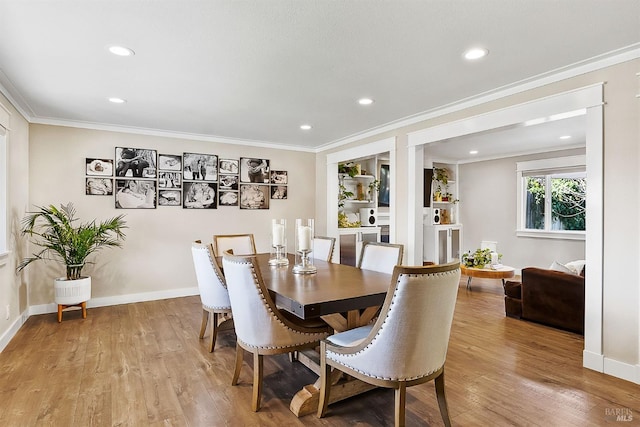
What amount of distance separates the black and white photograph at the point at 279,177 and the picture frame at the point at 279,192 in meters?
0.07

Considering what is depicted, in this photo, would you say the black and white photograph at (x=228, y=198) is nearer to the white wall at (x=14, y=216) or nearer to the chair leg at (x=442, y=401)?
the white wall at (x=14, y=216)

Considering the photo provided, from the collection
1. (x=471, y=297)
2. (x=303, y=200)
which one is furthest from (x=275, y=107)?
(x=471, y=297)

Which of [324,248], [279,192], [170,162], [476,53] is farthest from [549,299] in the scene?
[170,162]

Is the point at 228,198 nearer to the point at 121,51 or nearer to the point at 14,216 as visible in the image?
the point at 14,216

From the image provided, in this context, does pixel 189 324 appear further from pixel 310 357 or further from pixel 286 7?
pixel 286 7

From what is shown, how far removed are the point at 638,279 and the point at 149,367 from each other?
367 cm

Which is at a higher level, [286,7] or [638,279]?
[286,7]

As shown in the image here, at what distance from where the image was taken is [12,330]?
3.47 meters

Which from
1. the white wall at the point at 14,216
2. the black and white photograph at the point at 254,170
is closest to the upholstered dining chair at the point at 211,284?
the white wall at the point at 14,216

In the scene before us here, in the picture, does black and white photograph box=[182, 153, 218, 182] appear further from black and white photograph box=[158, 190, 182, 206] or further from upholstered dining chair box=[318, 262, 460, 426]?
upholstered dining chair box=[318, 262, 460, 426]

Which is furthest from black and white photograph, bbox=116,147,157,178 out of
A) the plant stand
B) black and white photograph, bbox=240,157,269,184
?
the plant stand

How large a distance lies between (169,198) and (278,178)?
1.73m

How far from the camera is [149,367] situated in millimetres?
2795

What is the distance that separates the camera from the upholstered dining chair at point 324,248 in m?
3.76
